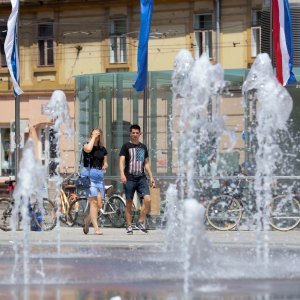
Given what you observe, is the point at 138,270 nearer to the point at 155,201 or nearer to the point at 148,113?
the point at 155,201

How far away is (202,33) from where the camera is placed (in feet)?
127

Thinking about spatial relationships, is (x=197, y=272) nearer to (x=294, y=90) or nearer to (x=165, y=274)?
(x=165, y=274)

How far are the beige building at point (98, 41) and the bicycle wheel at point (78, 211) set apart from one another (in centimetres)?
1785

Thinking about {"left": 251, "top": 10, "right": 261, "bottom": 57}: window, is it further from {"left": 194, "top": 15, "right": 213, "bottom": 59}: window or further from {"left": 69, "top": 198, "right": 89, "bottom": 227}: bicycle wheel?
{"left": 69, "top": 198, "right": 89, "bottom": 227}: bicycle wheel

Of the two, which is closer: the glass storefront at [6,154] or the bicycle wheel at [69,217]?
the bicycle wheel at [69,217]

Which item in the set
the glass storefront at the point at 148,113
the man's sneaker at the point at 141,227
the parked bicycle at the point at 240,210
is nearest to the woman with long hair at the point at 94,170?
the man's sneaker at the point at 141,227

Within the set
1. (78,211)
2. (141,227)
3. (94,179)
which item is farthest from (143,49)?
(141,227)

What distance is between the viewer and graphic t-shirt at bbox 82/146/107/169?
56.9 feet

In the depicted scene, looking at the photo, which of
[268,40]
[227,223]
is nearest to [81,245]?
[227,223]

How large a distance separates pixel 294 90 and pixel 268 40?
7.20ft

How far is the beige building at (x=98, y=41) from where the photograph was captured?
37938mm

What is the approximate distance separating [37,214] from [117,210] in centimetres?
153

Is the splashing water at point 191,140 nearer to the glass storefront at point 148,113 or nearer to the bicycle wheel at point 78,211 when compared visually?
the glass storefront at point 148,113

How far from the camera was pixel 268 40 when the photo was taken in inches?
838
